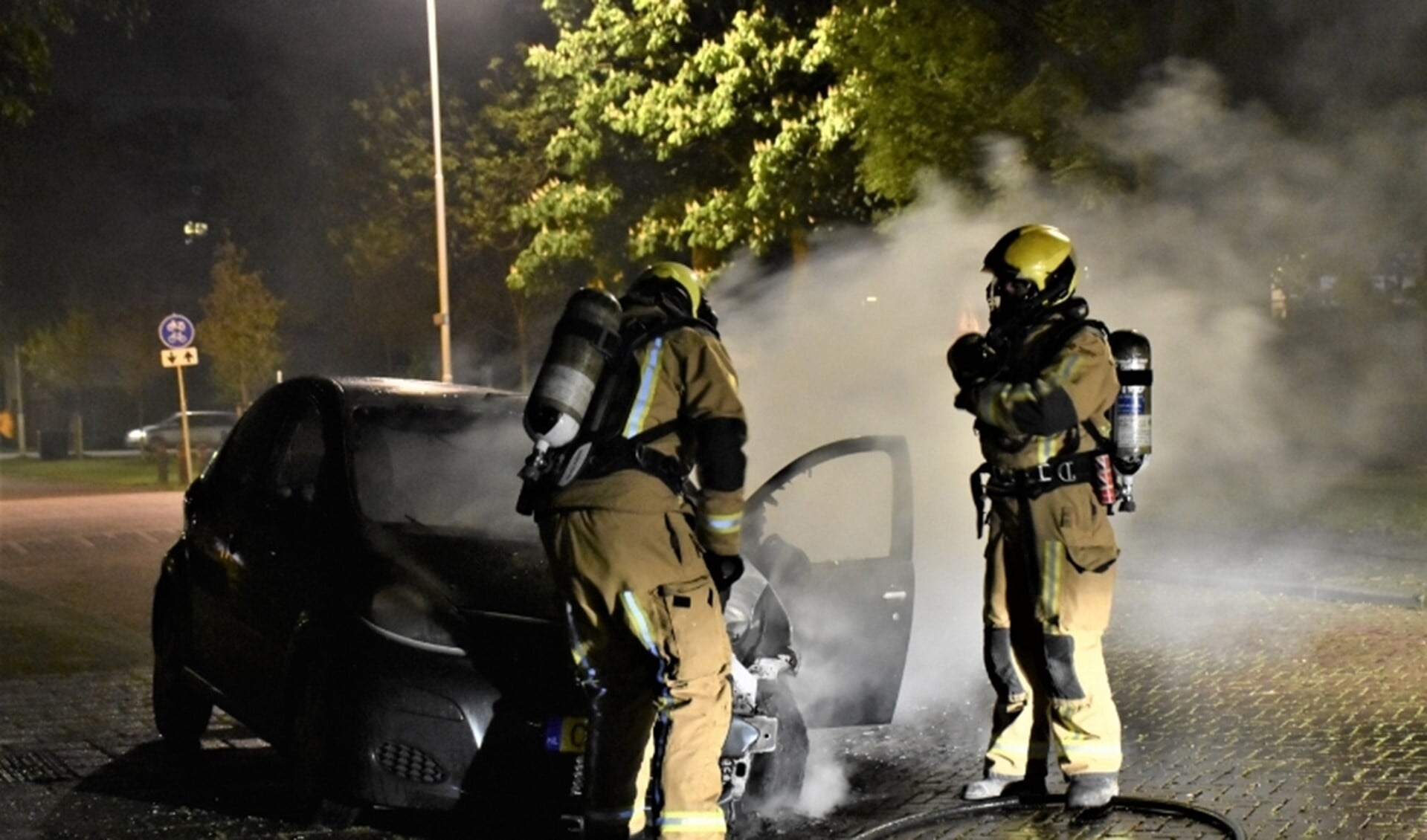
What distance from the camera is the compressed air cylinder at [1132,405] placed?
5523mm

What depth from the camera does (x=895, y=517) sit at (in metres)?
6.08

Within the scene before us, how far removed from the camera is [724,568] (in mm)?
4621

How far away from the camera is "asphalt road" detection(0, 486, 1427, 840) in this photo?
5.59m

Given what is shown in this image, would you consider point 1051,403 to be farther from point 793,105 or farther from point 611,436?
point 793,105

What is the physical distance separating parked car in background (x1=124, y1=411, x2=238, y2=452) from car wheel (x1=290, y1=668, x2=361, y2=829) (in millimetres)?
31776

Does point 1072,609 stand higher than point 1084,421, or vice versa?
point 1084,421

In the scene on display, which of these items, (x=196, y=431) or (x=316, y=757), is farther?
(x=196, y=431)

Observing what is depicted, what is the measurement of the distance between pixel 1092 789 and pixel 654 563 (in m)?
1.89

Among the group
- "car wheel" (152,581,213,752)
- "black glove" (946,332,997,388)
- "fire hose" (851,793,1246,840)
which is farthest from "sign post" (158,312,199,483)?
"fire hose" (851,793,1246,840)

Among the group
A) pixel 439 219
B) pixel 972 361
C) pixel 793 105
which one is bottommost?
pixel 972 361

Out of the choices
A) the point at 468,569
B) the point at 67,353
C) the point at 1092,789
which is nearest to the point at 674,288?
the point at 468,569

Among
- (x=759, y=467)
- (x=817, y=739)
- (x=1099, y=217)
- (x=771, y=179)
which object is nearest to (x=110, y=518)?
(x=771, y=179)

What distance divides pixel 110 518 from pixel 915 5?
11605 millimetres

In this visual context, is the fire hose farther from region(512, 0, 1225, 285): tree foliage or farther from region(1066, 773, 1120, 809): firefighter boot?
region(512, 0, 1225, 285): tree foliage
